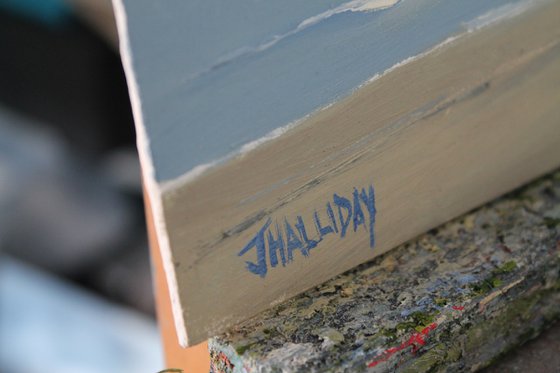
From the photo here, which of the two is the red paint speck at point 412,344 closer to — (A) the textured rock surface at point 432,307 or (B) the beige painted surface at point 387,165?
(A) the textured rock surface at point 432,307

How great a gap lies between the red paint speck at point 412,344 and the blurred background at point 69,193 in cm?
317

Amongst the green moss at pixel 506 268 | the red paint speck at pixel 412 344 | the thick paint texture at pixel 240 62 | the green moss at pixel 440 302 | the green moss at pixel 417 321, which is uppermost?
the thick paint texture at pixel 240 62

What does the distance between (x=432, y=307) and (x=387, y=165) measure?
202mm

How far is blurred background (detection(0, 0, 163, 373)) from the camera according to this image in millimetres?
4145

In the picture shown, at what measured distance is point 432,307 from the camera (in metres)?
1.02

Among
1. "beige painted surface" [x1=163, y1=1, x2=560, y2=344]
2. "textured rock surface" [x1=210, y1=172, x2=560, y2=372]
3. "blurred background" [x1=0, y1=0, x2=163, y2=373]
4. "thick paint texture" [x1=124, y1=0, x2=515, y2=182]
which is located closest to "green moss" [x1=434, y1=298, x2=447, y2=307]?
"textured rock surface" [x1=210, y1=172, x2=560, y2=372]

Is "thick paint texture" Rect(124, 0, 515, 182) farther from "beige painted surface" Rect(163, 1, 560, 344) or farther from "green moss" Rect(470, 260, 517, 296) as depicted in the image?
"green moss" Rect(470, 260, 517, 296)

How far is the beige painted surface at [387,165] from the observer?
2.93ft

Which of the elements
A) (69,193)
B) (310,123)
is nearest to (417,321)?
(310,123)

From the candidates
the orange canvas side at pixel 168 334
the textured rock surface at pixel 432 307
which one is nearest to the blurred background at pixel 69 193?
the orange canvas side at pixel 168 334

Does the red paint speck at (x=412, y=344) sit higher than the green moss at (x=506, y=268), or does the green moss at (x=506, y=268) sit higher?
the green moss at (x=506, y=268)
